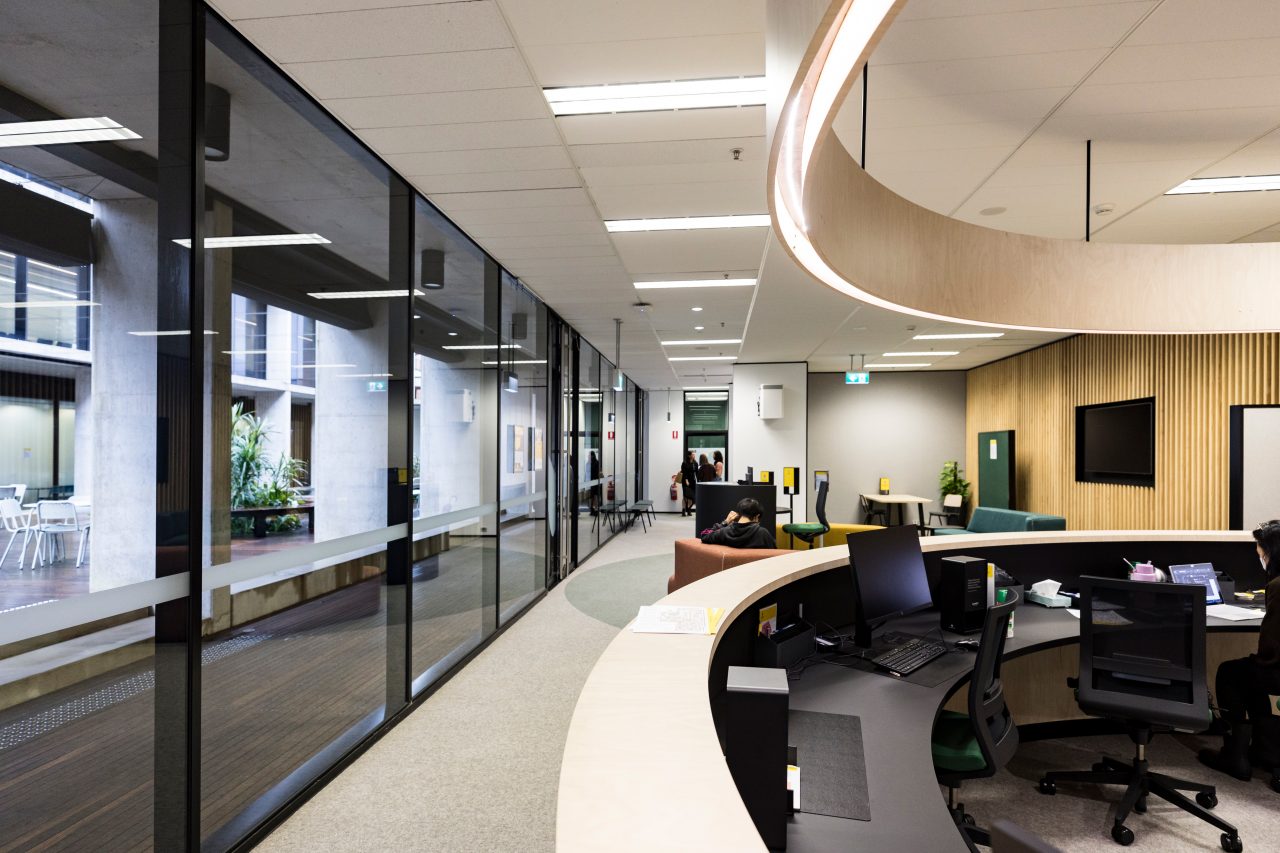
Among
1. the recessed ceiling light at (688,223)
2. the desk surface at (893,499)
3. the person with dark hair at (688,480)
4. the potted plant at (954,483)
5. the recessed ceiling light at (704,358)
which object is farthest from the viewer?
the person with dark hair at (688,480)

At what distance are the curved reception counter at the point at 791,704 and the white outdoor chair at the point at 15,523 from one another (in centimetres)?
156

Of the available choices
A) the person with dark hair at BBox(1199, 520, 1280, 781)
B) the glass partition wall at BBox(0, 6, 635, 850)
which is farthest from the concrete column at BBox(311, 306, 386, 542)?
the person with dark hair at BBox(1199, 520, 1280, 781)

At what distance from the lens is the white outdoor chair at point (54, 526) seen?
181 centimetres

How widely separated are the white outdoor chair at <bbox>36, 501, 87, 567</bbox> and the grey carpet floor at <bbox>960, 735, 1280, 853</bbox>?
136 inches

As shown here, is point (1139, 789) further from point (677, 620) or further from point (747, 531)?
point (747, 531)

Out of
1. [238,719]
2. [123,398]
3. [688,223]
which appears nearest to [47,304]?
[123,398]

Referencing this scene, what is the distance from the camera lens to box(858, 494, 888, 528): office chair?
41.4ft

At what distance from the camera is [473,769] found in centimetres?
325

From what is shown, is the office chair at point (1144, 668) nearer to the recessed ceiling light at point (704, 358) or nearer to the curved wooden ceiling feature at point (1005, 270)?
the curved wooden ceiling feature at point (1005, 270)

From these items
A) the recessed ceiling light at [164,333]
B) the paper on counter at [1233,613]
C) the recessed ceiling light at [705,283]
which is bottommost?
the paper on counter at [1233,613]

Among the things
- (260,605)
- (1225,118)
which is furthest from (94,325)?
(1225,118)

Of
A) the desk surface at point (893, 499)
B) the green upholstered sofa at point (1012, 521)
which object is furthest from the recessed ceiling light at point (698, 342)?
the desk surface at point (893, 499)

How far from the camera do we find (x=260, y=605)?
306 cm

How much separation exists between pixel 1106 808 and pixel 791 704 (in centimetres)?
214
